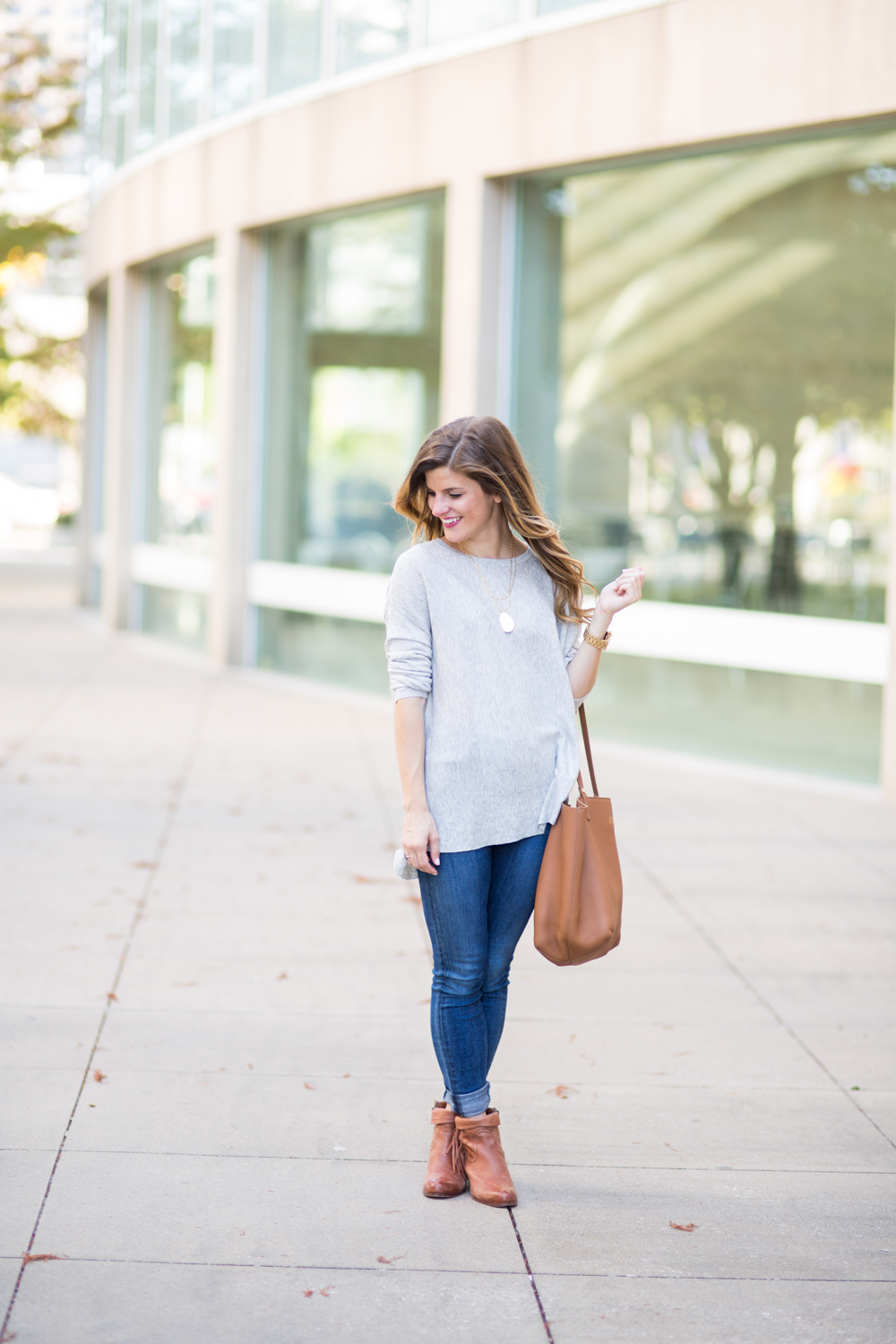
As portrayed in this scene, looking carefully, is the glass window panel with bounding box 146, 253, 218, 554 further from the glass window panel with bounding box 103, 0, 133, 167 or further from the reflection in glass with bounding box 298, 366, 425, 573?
the glass window panel with bounding box 103, 0, 133, 167

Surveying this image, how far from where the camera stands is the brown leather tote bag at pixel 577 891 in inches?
137

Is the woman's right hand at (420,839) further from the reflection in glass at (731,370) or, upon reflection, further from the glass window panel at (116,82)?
the glass window panel at (116,82)

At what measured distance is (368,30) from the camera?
41.0 ft

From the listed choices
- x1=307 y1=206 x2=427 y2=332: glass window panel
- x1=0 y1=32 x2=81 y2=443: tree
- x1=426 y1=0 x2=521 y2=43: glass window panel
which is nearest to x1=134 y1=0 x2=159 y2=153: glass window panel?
x1=307 y1=206 x2=427 y2=332: glass window panel

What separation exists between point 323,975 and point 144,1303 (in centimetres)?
234

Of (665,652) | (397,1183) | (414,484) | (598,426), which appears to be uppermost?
(598,426)

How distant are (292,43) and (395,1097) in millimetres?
11508

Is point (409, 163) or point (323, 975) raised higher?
point (409, 163)

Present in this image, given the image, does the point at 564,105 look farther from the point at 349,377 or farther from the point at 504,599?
the point at 504,599

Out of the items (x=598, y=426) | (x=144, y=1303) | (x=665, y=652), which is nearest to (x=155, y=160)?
(x=598, y=426)

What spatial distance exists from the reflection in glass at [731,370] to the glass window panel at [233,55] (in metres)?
4.27

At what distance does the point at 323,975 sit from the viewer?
5.35m

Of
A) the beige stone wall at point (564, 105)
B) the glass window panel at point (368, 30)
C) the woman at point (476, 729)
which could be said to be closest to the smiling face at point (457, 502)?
the woman at point (476, 729)

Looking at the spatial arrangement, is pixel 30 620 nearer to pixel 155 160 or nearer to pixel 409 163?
pixel 155 160
